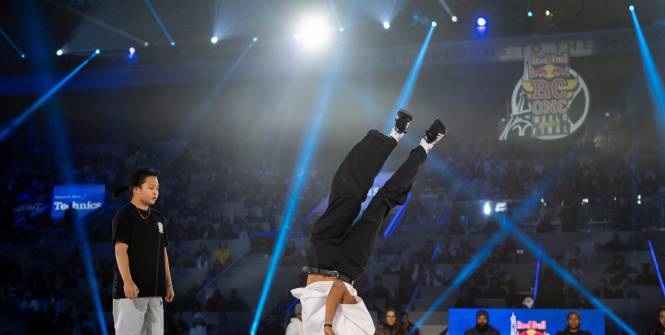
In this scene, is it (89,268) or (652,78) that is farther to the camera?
(652,78)

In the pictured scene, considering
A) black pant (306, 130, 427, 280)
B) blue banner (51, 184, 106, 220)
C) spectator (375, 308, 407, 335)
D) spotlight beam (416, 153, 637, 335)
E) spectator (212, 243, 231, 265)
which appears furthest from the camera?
blue banner (51, 184, 106, 220)

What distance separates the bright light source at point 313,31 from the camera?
1427 centimetres

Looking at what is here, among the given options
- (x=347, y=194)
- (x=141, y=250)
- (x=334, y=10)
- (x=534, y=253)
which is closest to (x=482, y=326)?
(x=534, y=253)

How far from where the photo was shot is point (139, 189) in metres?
4.39

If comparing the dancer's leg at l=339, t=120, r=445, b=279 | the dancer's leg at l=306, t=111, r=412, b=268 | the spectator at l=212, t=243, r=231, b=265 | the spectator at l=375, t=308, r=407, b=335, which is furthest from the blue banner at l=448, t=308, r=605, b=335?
the spectator at l=212, t=243, r=231, b=265

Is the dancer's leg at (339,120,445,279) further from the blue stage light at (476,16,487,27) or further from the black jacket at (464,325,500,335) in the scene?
the blue stage light at (476,16,487,27)

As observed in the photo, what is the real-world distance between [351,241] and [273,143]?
1450 centimetres

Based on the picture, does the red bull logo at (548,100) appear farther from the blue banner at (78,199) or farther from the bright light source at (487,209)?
the blue banner at (78,199)

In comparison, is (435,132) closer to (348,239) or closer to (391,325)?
(348,239)

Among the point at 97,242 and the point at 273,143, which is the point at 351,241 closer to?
the point at 97,242

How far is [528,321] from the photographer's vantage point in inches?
329

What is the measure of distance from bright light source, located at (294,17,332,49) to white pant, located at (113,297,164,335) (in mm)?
10553

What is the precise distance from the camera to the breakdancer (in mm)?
3807

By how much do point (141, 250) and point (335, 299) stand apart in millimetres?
Result: 1314
